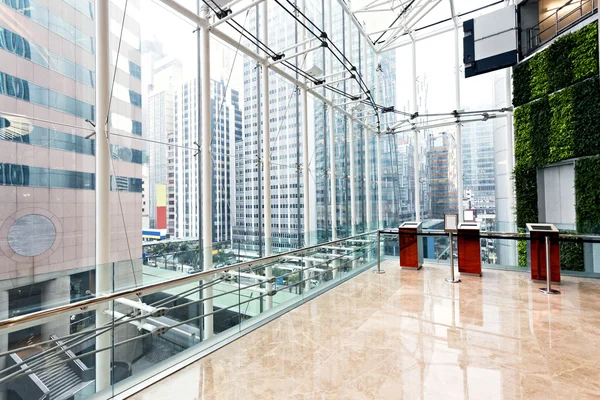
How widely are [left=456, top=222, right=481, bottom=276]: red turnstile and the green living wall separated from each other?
4.73 ft

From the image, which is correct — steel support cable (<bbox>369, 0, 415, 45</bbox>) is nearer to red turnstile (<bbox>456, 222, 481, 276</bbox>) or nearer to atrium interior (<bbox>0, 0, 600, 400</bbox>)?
atrium interior (<bbox>0, 0, 600, 400</bbox>)

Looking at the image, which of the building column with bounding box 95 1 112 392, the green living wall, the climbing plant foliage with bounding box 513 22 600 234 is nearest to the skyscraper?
the building column with bounding box 95 1 112 392

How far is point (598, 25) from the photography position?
7035 mm

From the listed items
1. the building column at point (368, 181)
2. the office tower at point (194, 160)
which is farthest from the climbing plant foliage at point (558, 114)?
the office tower at point (194, 160)

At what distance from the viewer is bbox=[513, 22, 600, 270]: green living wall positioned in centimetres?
732

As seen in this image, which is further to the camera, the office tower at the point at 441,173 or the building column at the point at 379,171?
the building column at the point at 379,171

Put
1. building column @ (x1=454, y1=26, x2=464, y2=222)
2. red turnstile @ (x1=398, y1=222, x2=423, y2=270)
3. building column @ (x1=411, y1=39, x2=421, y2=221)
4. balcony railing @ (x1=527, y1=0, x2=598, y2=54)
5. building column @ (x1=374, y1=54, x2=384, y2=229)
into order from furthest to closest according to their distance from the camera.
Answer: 1. building column @ (x1=374, y1=54, x2=384, y2=229)
2. building column @ (x1=411, y1=39, x2=421, y2=221)
3. building column @ (x1=454, y1=26, x2=464, y2=222)
4. balcony railing @ (x1=527, y1=0, x2=598, y2=54)
5. red turnstile @ (x1=398, y1=222, x2=423, y2=270)

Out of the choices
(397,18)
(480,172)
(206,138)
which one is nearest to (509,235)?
(480,172)

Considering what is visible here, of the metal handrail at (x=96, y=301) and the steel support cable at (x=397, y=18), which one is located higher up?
the steel support cable at (x=397, y=18)

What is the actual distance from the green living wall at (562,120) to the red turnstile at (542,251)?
0.88 metres

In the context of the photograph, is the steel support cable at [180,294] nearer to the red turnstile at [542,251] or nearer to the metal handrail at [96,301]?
the metal handrail at [96,301]

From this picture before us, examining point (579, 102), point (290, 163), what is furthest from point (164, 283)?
point (579, 102)

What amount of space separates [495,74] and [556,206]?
521 cm

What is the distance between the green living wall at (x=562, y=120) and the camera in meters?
7.32
